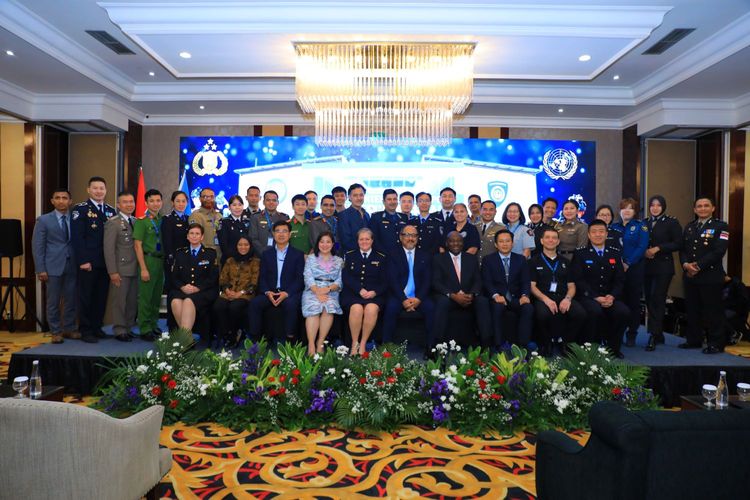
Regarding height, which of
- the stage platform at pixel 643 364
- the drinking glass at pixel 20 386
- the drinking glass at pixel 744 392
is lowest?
the stage platform at pixel 643 364

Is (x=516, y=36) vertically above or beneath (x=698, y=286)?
above

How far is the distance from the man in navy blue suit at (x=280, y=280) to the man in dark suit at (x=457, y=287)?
1.29 m

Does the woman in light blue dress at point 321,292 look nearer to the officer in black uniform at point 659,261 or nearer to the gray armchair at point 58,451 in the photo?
the gray armchair at point 58,451

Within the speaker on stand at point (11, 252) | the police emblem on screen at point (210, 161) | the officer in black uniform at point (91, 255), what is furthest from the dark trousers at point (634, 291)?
the speaker on stand at point (11, 252)

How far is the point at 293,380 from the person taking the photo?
3535 millimetres

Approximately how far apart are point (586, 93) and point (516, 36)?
2.42 metres

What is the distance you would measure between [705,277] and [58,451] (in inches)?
209

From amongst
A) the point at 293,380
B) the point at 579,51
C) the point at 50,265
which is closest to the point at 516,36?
the point at 579,51

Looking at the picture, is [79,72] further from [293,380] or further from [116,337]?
[293,380]

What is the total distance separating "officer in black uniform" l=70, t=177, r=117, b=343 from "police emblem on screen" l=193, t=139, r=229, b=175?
2668mm

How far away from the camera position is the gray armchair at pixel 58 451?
5.48ft

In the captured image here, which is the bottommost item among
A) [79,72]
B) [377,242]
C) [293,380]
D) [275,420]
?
[275,420]

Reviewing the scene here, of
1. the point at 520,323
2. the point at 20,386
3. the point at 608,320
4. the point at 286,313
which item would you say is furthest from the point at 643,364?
the point at 20,386

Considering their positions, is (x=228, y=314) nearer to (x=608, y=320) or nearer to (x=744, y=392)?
(x=608, y=320)
